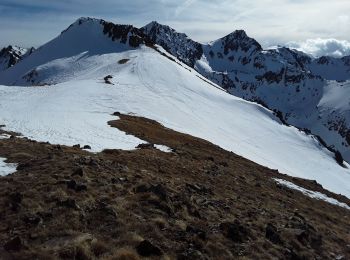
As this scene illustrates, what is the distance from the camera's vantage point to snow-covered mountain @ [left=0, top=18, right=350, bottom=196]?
4968 cm

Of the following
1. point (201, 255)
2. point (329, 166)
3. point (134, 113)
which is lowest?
point (329, 166)

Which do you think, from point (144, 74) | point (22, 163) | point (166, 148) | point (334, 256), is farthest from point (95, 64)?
point (334, 256)

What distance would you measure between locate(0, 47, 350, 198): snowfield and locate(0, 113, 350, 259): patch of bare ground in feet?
33.4

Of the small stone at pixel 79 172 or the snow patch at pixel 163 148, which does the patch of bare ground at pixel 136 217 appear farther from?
the snow patch at pixel 163 148

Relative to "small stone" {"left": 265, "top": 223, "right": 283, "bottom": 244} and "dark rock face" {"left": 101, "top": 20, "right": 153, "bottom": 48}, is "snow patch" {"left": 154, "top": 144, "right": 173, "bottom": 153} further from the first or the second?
"dark rock face" {"left": 101, "top": 20, "right": 153, "bottom": 48}

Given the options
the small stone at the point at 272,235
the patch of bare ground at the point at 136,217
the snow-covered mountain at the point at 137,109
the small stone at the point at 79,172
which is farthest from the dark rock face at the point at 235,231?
the snow-covered mountain at the point at 137,109

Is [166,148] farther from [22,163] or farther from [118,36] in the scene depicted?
[118,36]

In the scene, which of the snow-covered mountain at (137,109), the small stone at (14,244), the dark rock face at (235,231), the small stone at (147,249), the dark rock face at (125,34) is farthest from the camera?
the dark rock face at (125,34)

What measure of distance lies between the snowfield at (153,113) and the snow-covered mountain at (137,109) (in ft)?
0.27

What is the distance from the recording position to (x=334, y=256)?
2142 centimetres

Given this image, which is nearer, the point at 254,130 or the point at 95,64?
the point at 254,130

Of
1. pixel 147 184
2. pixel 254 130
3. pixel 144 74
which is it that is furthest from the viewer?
pixel 144 74

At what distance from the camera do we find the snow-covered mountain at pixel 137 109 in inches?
1956

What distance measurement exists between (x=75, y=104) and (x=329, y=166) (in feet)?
187
